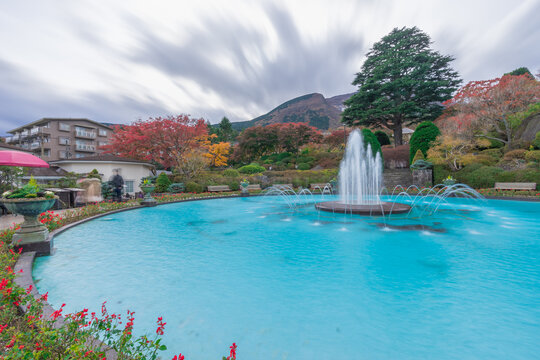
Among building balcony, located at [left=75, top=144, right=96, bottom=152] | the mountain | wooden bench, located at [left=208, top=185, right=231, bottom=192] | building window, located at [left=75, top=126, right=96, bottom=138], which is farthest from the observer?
the mountain

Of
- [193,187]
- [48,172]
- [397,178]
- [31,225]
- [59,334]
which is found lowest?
[59,334]

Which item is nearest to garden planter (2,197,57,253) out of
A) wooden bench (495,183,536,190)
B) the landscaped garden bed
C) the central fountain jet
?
the landscaped garden bed

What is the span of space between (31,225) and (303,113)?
130 m

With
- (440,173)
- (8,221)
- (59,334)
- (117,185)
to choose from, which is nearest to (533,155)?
(440,173)

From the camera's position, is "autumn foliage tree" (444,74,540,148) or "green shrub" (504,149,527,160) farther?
"autumn foliage tree" (444,74,540,148)

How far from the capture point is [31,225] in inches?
221

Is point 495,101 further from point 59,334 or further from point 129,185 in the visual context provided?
point 129,185

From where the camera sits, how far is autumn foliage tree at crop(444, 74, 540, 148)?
738 inches

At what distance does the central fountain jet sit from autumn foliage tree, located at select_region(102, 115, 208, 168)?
16757 mm

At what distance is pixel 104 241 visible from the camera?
700cm

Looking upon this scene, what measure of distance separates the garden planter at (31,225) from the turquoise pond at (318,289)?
45 cm

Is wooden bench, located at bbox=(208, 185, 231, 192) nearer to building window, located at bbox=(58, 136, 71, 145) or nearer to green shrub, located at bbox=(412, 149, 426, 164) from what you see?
green shrub, located at bbox=(412, 149, 426, 164)

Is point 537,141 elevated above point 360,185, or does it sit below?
above

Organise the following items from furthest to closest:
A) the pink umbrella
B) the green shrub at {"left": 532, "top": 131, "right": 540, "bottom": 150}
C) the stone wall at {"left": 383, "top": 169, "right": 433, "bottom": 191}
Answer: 1. the stone wall at {"left": 383, "top": 169, "right": 433, "bottom": 191}
2. the green shrub at {"left": 532, "top": 131, "right": 540, "bottom": 150}
3. the pink umbrella
